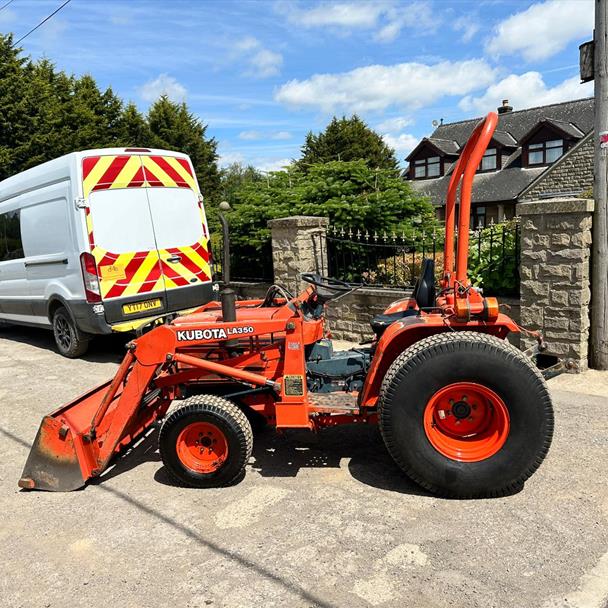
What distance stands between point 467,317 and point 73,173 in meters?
5.23

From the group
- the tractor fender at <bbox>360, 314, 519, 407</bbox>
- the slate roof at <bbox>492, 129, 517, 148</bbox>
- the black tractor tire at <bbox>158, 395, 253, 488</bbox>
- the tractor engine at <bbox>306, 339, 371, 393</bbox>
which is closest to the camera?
the tractor fender at <bbox>360, 314, 519, 407</bbox>

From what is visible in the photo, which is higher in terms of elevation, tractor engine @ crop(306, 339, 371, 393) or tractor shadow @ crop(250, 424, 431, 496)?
tractor engine @ crop(306, 339, 371, 393)

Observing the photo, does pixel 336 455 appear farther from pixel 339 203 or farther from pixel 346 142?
pixel 346 142

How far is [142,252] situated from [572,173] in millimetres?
20308

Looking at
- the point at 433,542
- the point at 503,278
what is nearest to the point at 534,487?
the point at 433,542

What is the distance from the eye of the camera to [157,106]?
1300 inches

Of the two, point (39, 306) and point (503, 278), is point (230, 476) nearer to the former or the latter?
point (503, 278)

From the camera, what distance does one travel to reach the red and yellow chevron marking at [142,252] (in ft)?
22.4

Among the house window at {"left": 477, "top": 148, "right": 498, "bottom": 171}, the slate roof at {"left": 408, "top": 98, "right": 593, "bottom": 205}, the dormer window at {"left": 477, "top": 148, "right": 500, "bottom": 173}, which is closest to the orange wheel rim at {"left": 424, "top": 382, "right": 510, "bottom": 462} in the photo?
the slate roof at {"left": 408, "top": 98, "right": 593, "bottom": 205}

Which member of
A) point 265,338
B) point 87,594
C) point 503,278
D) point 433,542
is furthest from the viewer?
point 503,278

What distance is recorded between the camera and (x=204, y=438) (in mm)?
3879

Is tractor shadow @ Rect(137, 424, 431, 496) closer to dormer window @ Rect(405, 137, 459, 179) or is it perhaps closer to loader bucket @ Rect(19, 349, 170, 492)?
loader bucket @ Rect(19, 349, 170, 492)

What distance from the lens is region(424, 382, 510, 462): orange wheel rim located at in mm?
3396

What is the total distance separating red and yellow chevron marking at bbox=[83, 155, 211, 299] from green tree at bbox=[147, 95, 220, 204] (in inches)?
986
